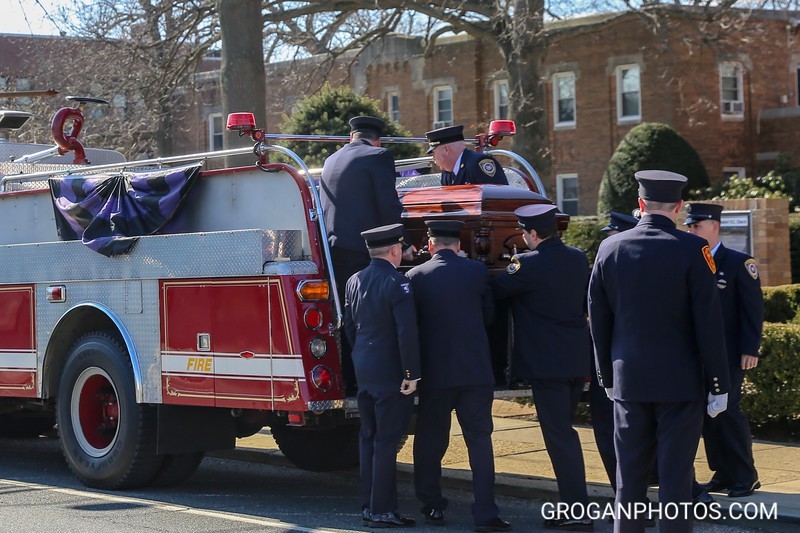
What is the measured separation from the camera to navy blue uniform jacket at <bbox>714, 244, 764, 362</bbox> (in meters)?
7.67

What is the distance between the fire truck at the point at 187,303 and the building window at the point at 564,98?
25.6 m

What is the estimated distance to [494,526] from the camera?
7.27 m

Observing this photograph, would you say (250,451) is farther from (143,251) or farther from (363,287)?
(363,287)

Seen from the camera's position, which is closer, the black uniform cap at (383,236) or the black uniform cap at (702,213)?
the black uniform cap at (383,236)

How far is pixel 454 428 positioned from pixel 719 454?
3.82 metres

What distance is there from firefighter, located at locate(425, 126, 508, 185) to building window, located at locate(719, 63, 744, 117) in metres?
25.6

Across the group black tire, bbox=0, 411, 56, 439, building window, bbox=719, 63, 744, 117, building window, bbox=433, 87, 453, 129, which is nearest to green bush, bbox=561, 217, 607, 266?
building window, bbox=719, 63, 744, 117

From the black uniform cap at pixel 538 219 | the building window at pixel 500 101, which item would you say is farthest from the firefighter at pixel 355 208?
the building window at pixel 500 101

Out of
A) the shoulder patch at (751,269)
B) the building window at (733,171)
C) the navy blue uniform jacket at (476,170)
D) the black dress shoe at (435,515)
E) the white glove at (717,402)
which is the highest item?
the building window at (733,171)

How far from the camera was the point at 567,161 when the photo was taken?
35.2m

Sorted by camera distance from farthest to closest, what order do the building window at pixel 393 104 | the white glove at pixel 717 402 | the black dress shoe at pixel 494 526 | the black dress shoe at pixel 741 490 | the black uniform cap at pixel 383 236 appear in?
the building window at pixel 393 104 → the black dress shoe at pixel 741 490 → the black uniform cap at pixel 383 236 → the black dress shoe at pixel 494 526 → the white glove at pixel 717 402

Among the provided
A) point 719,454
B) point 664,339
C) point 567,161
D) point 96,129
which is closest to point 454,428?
point 719,454

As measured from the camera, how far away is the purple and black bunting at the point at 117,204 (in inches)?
339

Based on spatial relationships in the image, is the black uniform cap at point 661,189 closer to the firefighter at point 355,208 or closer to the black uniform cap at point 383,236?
the black uniform cap at point 383,236
